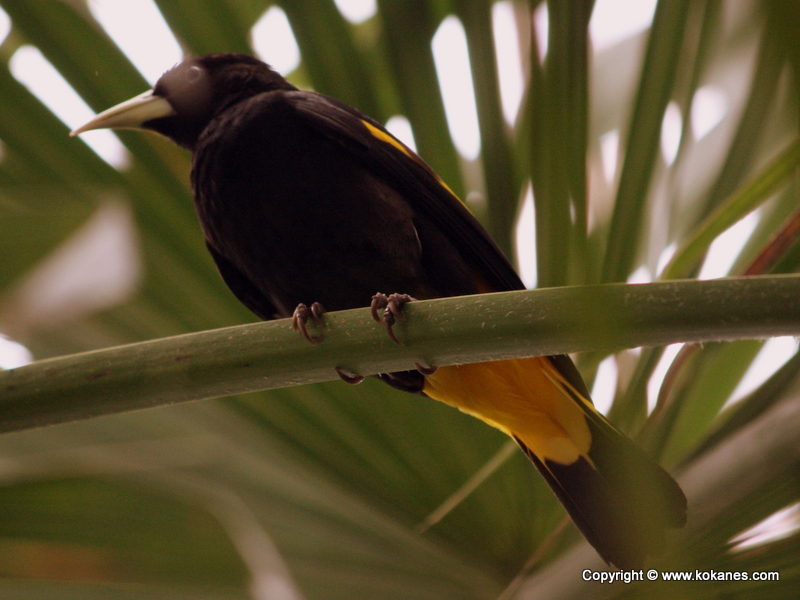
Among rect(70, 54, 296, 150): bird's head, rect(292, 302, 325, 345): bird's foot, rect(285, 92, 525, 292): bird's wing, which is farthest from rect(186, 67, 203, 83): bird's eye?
rect(292, 302, 325, 345): bird's foot

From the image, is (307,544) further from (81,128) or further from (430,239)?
(81,128)

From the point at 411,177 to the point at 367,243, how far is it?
0.53 feet

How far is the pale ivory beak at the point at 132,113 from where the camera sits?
1523 mm

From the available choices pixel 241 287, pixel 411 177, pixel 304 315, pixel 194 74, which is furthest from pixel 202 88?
pixel 304 315

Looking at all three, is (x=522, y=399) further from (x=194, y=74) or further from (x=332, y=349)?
(x=194, y=74)

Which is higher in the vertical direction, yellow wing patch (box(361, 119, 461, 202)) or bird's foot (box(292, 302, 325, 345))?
yellow wing patch (box(361, 119, 461, 202))

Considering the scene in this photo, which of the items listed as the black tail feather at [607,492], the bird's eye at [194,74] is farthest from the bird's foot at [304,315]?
the bird's eye at [194,74]

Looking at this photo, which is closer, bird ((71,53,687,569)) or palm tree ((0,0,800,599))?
palm tree ((0,0,800,599))

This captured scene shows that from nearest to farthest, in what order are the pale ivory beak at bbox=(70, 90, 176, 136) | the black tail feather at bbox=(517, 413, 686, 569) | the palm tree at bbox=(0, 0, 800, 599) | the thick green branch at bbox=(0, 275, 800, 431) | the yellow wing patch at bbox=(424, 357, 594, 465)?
the thick green branch at bbox=(0, 275, 800, 431) → the palm tree at bbox=(0, 0, 800, 599) → the black tail feather at bbox=(517, 413, 686, 569) → the pale ivory beak at bbox=(70, 90, 176, 136) → the yellow wing patch at bbox=(424, 357, 594, 465)

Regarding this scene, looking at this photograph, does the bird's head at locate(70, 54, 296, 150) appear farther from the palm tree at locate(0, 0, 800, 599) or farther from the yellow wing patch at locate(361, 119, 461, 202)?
the yellow wing patch at locate(361, 119, 461, 202)

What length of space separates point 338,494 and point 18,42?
105 centimetres

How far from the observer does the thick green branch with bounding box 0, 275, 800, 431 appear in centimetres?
69

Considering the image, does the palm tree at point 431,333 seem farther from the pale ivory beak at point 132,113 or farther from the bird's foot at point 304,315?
the bird's foot at point 304,315

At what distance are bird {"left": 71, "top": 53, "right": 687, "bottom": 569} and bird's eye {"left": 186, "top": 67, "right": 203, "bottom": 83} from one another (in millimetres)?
298
